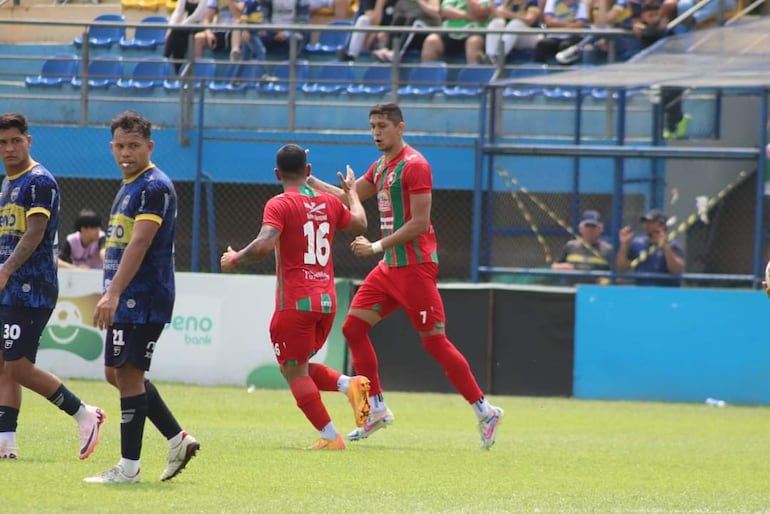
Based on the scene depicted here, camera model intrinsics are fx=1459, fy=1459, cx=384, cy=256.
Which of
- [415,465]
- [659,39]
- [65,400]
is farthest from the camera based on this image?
[659,39]

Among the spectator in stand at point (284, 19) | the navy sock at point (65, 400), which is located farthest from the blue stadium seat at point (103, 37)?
the navy sock at point (65, 400)

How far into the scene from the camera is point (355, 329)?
11.1m

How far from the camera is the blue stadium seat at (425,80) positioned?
66.7ft

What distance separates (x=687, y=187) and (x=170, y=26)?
744 centimetres

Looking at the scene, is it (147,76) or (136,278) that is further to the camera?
(147,76)

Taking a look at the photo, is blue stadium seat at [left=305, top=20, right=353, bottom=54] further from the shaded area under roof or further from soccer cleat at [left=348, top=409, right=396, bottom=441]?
soccer cleat at [left=348, top=409, right=396, bottom=441]

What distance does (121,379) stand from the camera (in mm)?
7938

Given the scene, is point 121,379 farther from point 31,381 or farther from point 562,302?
point 562,302

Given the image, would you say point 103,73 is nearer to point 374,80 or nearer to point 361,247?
point 374,80

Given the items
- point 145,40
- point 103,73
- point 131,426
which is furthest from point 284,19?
point 131,426

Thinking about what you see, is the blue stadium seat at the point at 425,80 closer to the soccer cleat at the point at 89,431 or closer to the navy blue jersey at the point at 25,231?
the navy blue jersey at the point at 25,231

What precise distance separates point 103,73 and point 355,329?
1159 cm

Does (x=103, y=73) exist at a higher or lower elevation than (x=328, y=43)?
lower

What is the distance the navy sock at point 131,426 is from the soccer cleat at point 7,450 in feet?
4.90
